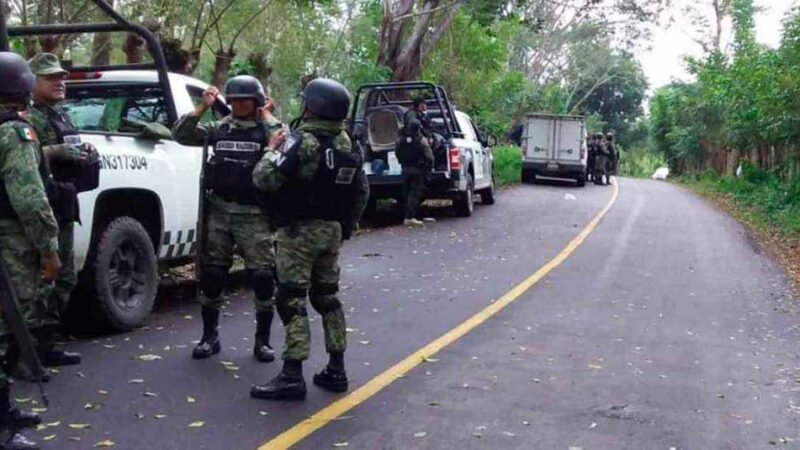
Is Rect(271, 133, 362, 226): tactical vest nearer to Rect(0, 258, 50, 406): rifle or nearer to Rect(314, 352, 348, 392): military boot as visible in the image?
Rect(314, 352, 348, 392): military boot

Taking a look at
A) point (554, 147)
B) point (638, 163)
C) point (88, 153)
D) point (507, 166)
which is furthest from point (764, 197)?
point (638, 163)

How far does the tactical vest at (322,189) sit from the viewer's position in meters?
5.72

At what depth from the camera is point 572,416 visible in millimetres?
5797

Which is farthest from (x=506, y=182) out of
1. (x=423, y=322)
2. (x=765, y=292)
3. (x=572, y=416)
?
(x=572, y=416)

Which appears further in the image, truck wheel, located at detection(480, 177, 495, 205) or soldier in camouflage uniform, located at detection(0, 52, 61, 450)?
truck wheel, located at detection(480, 177, 495, 205)

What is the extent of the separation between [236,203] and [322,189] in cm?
114

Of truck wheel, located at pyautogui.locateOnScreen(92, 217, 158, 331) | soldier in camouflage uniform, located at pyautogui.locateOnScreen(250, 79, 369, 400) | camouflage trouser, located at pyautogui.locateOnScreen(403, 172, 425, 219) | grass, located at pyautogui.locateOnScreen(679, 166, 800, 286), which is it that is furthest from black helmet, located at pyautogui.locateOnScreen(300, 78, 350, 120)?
camouflage trouser, located at pyautogui.locateOnScreen(403, 172, 425, 219)

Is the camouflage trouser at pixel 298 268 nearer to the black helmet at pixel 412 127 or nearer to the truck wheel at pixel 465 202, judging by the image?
the black helmet at pixel 412 127

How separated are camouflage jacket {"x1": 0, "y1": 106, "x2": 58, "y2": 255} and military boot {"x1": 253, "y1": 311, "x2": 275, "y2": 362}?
2112mm

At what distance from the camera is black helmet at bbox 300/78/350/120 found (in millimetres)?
5688

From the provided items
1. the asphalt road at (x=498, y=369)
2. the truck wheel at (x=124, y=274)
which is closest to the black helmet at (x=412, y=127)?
the asphalt road at (x=498, y=369)

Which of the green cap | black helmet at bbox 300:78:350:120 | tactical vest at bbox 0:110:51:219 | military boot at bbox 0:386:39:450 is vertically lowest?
military boot at bbox 0:386:39:450

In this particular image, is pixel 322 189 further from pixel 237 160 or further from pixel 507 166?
pixel 507 166

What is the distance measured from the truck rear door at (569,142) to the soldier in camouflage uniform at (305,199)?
25793 mm
